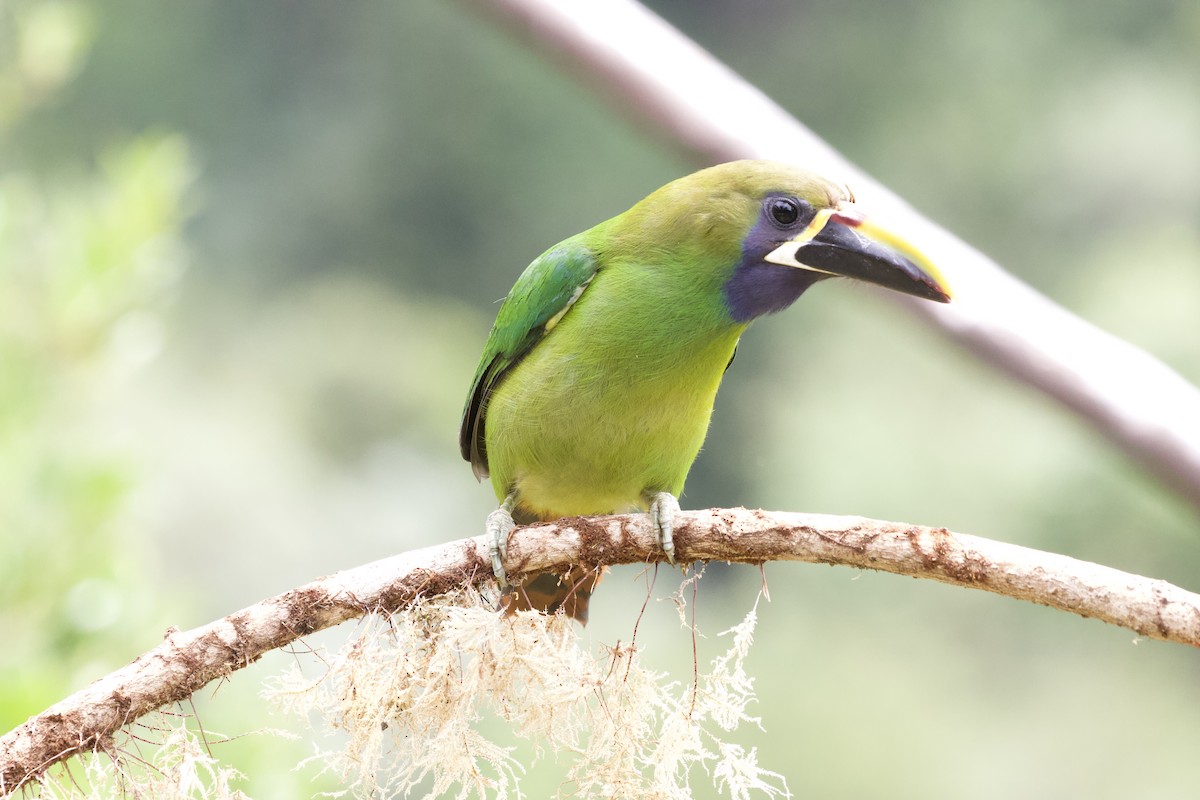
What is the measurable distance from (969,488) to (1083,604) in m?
6.51

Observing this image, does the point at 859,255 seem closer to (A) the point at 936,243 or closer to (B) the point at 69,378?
(A) the point at 936,243

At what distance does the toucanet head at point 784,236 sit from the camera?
2.24 m

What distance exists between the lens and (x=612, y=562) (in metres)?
2.05

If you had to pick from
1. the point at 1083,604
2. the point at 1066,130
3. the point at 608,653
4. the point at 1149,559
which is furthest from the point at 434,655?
the point at 1066,130

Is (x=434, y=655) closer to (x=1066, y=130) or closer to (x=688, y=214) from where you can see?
(x=688, y=214)

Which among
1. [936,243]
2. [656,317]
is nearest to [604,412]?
[656,317]

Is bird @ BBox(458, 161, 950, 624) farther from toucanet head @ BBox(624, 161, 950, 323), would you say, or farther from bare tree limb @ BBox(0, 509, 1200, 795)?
bare tree limb @ BBox(0, 509, 1200, 795)

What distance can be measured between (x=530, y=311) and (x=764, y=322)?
26.4 ft

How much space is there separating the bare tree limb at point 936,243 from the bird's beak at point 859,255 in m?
0.48

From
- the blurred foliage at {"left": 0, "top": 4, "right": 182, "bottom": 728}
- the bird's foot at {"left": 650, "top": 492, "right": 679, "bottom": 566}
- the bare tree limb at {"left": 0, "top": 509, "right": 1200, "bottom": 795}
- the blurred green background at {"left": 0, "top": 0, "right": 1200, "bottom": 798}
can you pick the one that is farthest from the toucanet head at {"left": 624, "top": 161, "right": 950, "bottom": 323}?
the blurred green background at {"left": 0, "top": 0, "right": 1200, "bottom": 798}

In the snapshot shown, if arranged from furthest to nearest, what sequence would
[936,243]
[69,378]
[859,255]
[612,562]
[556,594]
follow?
[69,378] → [936,243] → [556,594] → [859,255] → [612,562]

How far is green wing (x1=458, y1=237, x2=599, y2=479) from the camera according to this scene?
2490 mm

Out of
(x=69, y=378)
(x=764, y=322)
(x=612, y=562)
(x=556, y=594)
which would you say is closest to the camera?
(x=612, y=562)

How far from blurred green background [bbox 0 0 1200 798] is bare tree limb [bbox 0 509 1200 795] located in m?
3.35
